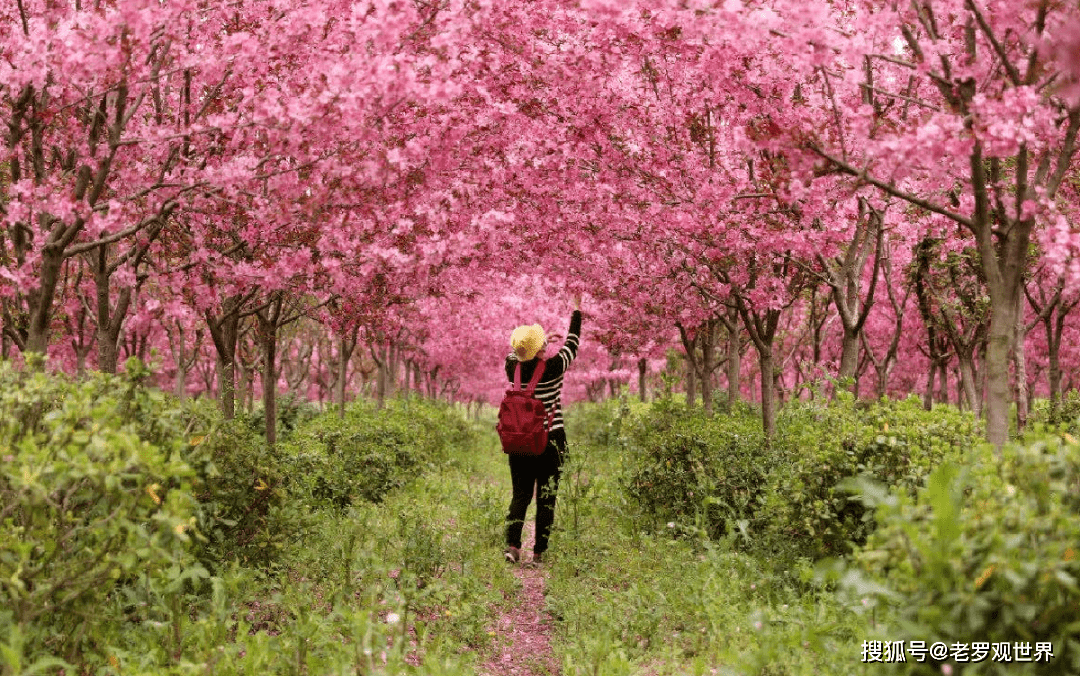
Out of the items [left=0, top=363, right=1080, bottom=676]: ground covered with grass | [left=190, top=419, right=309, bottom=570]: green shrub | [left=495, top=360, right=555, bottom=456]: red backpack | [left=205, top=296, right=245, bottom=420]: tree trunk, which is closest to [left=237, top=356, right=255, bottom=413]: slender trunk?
[left=205, top=296, right=245, bottom=420]: tree trunk

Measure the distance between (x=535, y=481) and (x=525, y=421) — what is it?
0.78m

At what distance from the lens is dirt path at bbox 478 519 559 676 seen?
5383mm

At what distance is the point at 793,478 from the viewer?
20.9ft

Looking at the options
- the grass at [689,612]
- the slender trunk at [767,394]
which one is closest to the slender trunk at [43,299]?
the grass at [689,612]

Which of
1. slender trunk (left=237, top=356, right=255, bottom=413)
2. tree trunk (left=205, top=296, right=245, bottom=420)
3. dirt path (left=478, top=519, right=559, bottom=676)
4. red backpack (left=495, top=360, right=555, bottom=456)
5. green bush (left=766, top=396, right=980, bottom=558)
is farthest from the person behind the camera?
slender trunk (left=237, top=356, right=255, bottom=413)

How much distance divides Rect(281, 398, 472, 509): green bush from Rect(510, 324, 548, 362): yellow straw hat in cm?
215

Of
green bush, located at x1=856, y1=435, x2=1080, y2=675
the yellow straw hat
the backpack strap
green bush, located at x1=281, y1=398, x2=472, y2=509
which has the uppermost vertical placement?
the yellow straw hat

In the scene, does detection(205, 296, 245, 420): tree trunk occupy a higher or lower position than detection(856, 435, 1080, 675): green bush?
higher

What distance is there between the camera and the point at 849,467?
5844 mm

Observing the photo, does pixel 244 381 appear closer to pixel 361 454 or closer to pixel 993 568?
pixel 361 454

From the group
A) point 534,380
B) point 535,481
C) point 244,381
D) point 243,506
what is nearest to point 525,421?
point 534,380

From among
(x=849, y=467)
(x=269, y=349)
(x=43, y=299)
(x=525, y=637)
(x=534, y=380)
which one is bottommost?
(x=525, y=637)

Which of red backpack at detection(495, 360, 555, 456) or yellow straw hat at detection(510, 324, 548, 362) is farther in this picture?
yellow straw hat at detection(510, 324, 548, 362)

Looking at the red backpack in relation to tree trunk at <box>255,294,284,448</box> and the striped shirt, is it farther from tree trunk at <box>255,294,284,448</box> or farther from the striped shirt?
tree trunk at <box>255,294,284,448</box>
